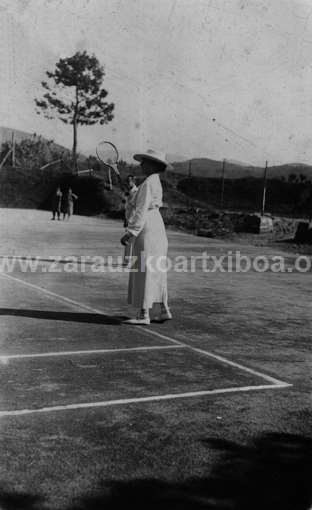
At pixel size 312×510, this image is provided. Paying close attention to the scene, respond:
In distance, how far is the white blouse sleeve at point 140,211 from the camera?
25.8ft

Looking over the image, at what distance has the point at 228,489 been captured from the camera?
3521mm

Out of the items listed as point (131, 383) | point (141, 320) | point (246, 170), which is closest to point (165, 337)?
point (141, 320)

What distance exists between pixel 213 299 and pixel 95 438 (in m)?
6.31

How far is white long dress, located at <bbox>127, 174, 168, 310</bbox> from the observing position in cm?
787

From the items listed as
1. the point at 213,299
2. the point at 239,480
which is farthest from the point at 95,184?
the point at 239,480

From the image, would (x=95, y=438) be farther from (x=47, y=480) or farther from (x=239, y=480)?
(x=239, y=480)

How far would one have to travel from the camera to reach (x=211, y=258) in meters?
17.1

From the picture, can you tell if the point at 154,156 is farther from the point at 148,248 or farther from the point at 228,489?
the point at 228,489

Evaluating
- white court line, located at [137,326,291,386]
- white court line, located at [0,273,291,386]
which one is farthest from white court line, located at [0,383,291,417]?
white court line, located at [0,273,291,386]

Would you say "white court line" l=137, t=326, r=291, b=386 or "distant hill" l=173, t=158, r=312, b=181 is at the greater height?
"distant hill" l=173, t=158, r=312, b=181

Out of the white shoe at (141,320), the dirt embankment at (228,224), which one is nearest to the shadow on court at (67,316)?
the white shoe at (141,320)

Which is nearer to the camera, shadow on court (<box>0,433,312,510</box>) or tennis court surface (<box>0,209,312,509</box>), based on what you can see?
shadow on court (<box>0,433,312,510</box>)

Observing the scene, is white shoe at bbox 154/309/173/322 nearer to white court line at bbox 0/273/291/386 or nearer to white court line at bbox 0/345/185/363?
white court line at bbox 0/273/291/386

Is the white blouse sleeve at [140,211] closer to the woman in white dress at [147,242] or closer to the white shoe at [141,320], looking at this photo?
the woman in white dress at [147,242]
